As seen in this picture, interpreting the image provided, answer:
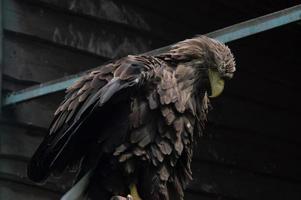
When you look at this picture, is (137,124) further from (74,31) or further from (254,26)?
(74,31)

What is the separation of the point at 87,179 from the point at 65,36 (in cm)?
150

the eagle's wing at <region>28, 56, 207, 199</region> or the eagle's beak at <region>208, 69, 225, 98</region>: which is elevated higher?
the eagle's beak at <region>208, 69, 225, 98</region>

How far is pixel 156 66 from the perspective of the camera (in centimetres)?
225

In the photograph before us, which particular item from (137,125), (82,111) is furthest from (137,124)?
(82,111)

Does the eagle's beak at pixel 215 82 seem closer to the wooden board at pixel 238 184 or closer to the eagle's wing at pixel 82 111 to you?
the eagle's wing at pixel 82 111

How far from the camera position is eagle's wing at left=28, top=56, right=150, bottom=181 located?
2182 millimetres

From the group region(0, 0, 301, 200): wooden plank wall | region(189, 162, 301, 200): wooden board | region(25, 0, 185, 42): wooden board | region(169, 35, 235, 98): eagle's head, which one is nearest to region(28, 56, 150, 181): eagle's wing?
region(169, 35, 235, 98): eagle's head

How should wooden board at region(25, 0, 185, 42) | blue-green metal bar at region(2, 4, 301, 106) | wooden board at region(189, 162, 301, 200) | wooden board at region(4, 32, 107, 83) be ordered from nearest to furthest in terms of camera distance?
blue-green metal bar at region(2, 4, 301, 106)
wooden board at region(4, 32, 107, 83)
wooden board at region(25, 0, 185, 42)
wooden board at region(189, 162, 301, 200)

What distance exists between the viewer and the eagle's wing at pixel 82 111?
218 centimetres

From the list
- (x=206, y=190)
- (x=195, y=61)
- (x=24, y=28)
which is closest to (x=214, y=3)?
(x=206, y=190)

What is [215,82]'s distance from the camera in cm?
223

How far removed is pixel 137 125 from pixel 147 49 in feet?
6.11

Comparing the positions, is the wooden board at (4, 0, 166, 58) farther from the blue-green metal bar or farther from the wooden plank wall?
the blue-green metal bar

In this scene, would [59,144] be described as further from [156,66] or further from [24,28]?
[24,28]
